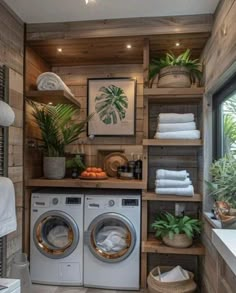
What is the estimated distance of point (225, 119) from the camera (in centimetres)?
243

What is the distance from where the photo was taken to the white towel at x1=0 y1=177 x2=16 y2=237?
2174mm

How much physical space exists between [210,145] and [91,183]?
1.21 meters

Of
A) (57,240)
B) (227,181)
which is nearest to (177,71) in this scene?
(227,181)

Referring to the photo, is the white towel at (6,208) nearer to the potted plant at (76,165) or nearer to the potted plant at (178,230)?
the potted plant at (76,165)

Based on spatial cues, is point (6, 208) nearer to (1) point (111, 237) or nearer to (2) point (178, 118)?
(1) point (111, 237)

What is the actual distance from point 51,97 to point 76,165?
2.61 ft

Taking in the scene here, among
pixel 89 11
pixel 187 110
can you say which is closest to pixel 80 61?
pixel 89 11

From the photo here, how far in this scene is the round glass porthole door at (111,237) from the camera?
8.92 feet

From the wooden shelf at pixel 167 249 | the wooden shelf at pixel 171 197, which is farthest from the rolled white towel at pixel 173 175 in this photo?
the wooden shelf at pixel 167 249

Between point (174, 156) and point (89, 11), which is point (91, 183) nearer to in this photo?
point (174, 156)

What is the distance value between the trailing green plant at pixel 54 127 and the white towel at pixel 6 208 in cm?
79

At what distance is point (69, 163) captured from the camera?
3184 mm

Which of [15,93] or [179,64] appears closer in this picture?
[15,93]

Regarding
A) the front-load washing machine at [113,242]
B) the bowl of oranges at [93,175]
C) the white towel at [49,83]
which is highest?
the white towel at [49,83]
